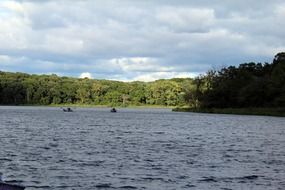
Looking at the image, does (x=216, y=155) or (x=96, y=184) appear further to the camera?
(x=216, y=155)

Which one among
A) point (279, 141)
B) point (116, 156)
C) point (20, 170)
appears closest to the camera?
point (20, 170)

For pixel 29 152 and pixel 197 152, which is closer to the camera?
pixel 29 152

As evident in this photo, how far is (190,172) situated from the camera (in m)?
36.8

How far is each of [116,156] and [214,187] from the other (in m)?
16.0

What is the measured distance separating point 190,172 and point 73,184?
9.29 metres

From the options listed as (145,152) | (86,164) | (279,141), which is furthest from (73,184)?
(279,141)

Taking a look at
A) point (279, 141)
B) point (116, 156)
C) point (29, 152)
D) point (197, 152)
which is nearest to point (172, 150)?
point (197, 152)

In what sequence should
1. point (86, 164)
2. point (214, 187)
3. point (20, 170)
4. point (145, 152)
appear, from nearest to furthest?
point (214, 187)
point (20, 170)
point (86, 164)
point (145, 152)

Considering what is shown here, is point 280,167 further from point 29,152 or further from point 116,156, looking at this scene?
point 29,152

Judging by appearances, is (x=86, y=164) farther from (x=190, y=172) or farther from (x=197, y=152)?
(x=197, y=152)

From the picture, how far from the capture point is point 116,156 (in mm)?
45656

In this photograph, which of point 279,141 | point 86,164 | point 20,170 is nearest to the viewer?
point 20,170

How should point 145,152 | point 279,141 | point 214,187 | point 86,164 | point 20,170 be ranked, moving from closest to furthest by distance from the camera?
point 214,187 < point 20,170 < point 86,164 < point 145,152 < point 279,141

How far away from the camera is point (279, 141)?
65.6m
